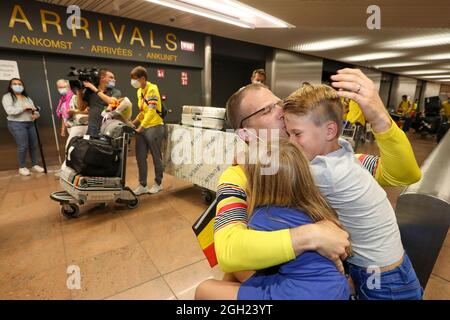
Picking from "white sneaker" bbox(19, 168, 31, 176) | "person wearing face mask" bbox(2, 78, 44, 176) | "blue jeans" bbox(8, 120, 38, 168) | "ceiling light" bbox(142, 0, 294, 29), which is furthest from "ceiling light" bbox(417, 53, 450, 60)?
"white sneaker" bbox(19, 168, 31, 176)

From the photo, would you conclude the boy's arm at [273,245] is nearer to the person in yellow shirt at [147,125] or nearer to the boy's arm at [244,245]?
the boy's arm at [244,245]

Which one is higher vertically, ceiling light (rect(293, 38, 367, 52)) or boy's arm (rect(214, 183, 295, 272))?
ceiling light (rect(293, 38, 367, 52))

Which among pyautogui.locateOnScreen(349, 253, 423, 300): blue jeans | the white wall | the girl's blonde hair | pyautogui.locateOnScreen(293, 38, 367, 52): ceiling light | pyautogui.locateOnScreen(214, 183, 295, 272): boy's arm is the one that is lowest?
pyautogui.locateOnScreen(349, 253, 423, 300): blue jeans

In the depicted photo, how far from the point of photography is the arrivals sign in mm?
4125

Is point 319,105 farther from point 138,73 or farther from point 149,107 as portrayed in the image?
point 138,73

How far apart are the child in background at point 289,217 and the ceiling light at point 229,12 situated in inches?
163

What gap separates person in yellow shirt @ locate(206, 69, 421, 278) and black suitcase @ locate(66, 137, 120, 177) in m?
1.89

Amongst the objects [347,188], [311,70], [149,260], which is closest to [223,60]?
[311,70]

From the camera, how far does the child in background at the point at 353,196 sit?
79 centimetres

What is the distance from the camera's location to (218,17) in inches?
189

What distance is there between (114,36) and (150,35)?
0.79 meters

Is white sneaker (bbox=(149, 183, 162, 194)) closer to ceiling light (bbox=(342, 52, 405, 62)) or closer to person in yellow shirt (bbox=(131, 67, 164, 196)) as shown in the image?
person in yellow shirt (bbox=(131, 67, 164, 196))

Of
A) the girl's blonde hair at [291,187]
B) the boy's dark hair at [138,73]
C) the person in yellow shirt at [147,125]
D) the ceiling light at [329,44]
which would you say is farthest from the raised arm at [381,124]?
the ceiling light at [329,44]

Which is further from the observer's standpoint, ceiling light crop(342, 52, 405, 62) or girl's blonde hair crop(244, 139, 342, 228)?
ceiling light crop(342, 52, 405, 62)
